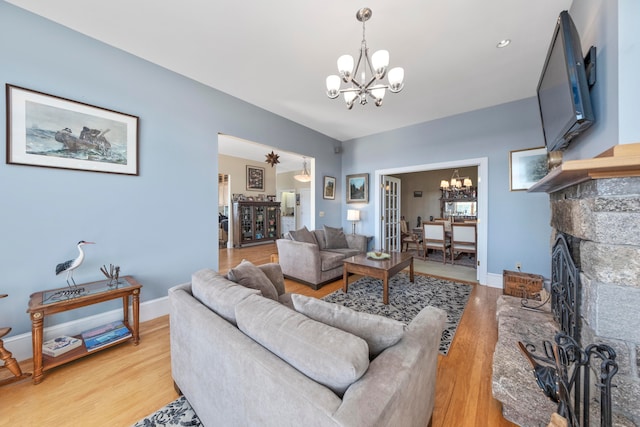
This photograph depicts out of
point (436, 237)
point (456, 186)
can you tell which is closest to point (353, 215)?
point (436, 237)

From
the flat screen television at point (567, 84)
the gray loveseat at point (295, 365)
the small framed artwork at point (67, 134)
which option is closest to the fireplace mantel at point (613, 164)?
the flat screen television at point (567, 84)

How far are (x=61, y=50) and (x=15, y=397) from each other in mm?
2707

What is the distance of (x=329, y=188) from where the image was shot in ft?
16.5

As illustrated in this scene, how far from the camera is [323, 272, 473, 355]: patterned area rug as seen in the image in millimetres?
2579

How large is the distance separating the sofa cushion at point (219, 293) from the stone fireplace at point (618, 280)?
1.76 metres

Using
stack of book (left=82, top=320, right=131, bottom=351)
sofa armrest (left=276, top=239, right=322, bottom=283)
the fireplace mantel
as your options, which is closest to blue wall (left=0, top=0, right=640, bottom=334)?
the fireplace mantel

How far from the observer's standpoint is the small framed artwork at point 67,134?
72.4 inches

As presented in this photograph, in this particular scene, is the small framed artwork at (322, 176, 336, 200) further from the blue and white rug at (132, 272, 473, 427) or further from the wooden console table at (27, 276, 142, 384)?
the wooden console table at (27, 276, 142, 384)

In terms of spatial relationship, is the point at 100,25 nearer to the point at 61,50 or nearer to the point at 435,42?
the point at 61,50

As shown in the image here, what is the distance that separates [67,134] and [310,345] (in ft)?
9.14

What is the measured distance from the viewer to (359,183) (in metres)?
5.08

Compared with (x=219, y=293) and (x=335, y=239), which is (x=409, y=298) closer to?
(x=335, y=239)

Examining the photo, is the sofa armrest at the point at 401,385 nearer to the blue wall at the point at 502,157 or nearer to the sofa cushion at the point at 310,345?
the sofa cushion at the point at 310,345

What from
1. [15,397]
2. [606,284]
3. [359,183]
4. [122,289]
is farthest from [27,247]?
[359,183]
